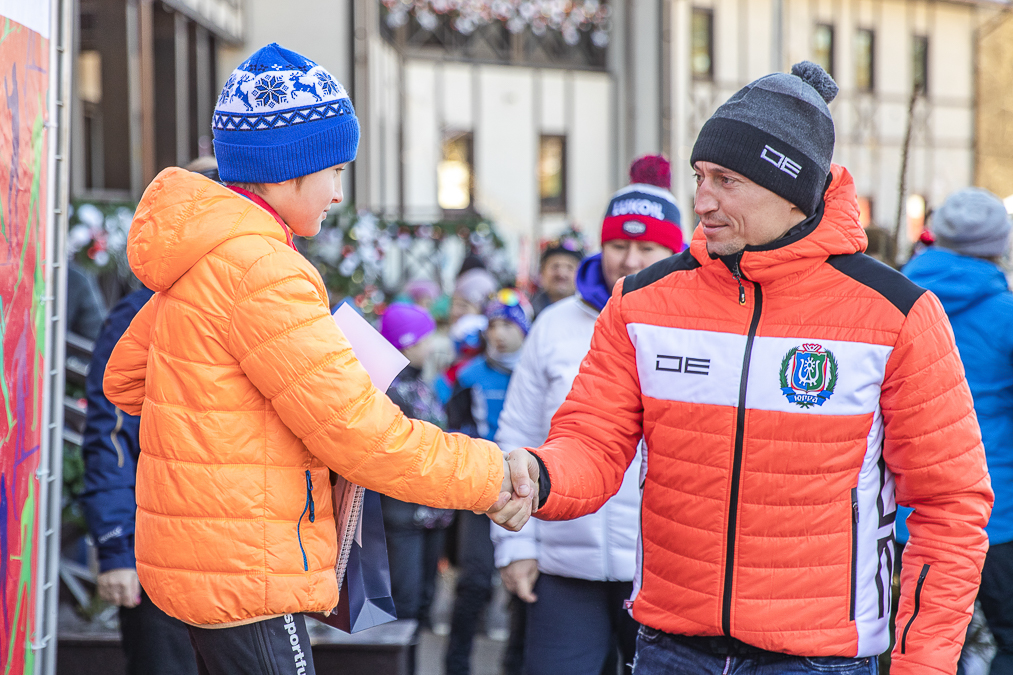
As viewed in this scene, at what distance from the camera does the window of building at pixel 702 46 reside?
19609 mm

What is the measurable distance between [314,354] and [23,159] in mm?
1142

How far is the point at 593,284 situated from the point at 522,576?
993 mm

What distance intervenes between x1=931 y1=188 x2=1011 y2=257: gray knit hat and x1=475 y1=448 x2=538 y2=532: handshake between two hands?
2320 millimetres

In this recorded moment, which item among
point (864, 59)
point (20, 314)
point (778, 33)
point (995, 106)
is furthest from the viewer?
point (995, 106)

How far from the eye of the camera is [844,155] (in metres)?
20.8

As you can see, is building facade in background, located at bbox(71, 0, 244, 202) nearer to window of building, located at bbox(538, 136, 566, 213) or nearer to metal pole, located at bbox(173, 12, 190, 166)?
metal pole, located at bbox(173, 12, 190, 166)

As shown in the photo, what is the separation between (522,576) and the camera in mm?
3139

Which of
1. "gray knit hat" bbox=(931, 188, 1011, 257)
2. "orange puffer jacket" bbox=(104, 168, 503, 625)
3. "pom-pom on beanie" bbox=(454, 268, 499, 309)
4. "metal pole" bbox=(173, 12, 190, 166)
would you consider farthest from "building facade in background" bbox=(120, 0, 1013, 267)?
"orange puffer jacket" bbox=(104, 168, 503, 625)

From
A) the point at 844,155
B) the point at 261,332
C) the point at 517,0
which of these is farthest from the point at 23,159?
the point at 844,155

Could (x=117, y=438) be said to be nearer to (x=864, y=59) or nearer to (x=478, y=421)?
(x=478, y=421)

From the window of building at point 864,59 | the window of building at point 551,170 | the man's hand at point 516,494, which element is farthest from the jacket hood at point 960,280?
the window of building at point 864,59

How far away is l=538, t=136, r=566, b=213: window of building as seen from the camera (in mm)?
18969

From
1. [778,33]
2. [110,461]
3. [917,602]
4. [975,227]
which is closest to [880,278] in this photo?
[917,602]

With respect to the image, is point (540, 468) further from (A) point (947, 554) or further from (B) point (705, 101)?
(B) point (705, 101)
